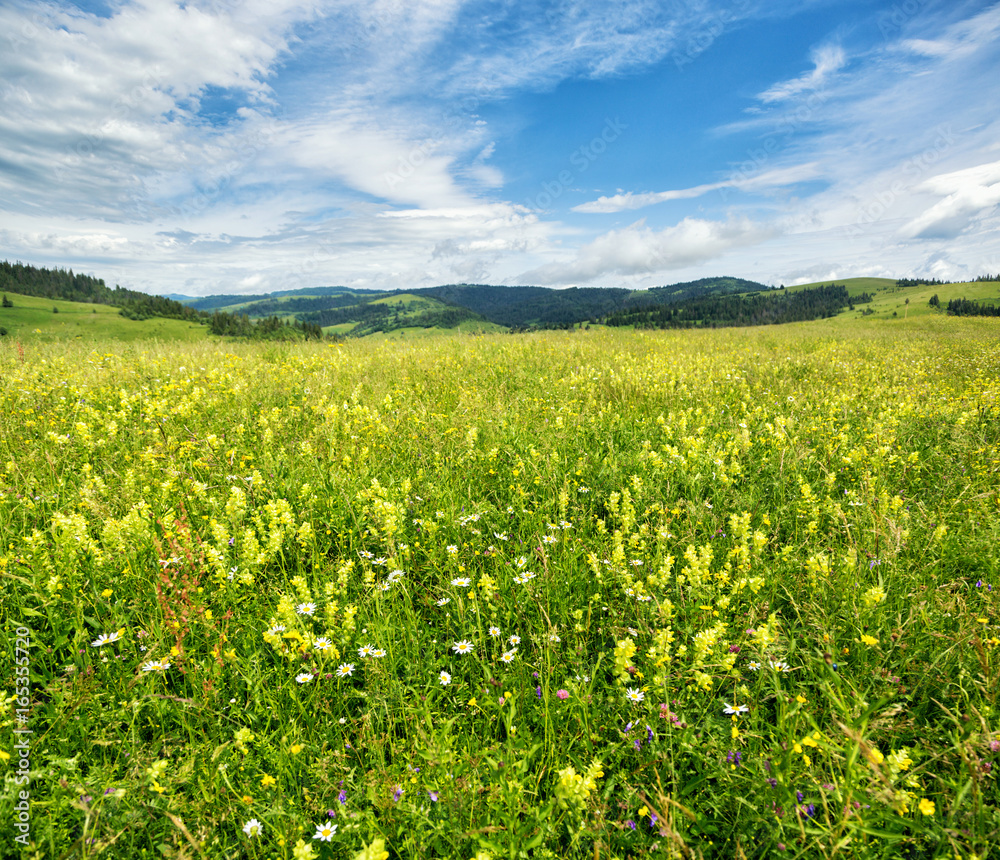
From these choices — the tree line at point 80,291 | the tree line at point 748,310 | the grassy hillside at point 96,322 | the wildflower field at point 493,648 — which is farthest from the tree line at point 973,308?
the tree line at point 80,291

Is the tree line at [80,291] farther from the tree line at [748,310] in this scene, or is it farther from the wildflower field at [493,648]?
the wildflower field at [493,648]

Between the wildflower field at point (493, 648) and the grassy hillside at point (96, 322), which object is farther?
the grassy hillside at point (96, 322)

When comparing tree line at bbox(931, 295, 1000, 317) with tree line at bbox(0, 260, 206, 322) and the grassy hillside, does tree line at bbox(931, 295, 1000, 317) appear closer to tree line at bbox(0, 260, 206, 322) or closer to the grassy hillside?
the grassy hillside

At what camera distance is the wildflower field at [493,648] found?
186 centimetres

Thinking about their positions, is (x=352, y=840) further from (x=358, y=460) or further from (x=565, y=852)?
(x=358, y=460)

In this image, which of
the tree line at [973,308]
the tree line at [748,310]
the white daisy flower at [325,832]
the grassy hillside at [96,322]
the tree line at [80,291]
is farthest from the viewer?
the tree line at [748,310]

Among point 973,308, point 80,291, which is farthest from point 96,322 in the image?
point 973,308

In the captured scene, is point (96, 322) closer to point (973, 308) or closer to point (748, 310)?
point (748, 310)

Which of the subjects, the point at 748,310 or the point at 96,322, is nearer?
the point at 96,322

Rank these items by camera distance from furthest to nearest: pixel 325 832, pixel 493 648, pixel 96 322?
pixel 96 322 < pixel 493 648 < pixel 325 832

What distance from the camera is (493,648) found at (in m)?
2.83

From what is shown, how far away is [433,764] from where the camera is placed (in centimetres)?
205

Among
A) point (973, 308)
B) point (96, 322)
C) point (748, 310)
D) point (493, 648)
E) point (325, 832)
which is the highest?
point (748, 310)

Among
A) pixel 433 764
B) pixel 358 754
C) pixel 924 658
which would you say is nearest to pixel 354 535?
pixel 358 754
